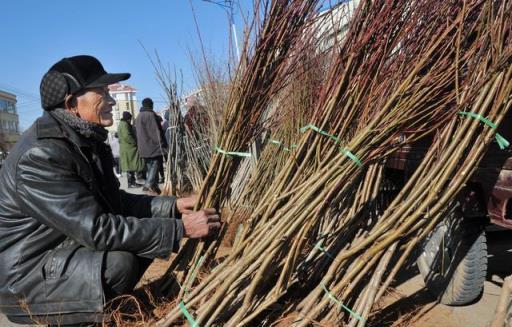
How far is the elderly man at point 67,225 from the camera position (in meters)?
1.88

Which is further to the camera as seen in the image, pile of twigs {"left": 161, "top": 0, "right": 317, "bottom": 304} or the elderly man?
pile of twigs {"left": 161, "top": 0, "right": 317, "bottom": 304}

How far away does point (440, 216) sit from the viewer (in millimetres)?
1935

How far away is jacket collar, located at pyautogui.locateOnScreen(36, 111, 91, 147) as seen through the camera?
1942 millimetres

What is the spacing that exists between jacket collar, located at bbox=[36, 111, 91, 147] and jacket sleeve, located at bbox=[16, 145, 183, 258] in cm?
7

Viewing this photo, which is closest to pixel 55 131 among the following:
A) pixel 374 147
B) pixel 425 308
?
pixel 374 147

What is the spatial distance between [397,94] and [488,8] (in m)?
0.59

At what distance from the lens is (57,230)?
1.99 metres

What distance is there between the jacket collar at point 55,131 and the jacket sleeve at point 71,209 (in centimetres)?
7

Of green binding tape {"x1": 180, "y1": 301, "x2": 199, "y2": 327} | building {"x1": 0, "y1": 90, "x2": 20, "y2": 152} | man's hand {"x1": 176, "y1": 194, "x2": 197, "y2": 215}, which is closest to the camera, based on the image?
green binding tape {"x1": 180, "y1": 301, "x2": 199, "y2": 327}

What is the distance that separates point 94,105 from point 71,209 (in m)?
0.54

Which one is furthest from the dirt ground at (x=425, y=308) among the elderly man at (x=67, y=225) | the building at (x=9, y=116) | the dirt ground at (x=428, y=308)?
the building at (x=9, y=116)

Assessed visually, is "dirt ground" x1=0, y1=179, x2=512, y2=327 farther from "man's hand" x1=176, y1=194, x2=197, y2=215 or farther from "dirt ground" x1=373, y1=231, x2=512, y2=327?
"man's hand" x1=176, y1=194, x2=197, y2=215

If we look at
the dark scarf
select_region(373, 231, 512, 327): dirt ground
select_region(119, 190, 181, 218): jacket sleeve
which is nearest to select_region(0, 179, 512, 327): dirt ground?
select_region(373, 231, 512, 327): dirt ground

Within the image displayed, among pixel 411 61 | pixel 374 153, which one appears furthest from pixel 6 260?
pixel 411 61
